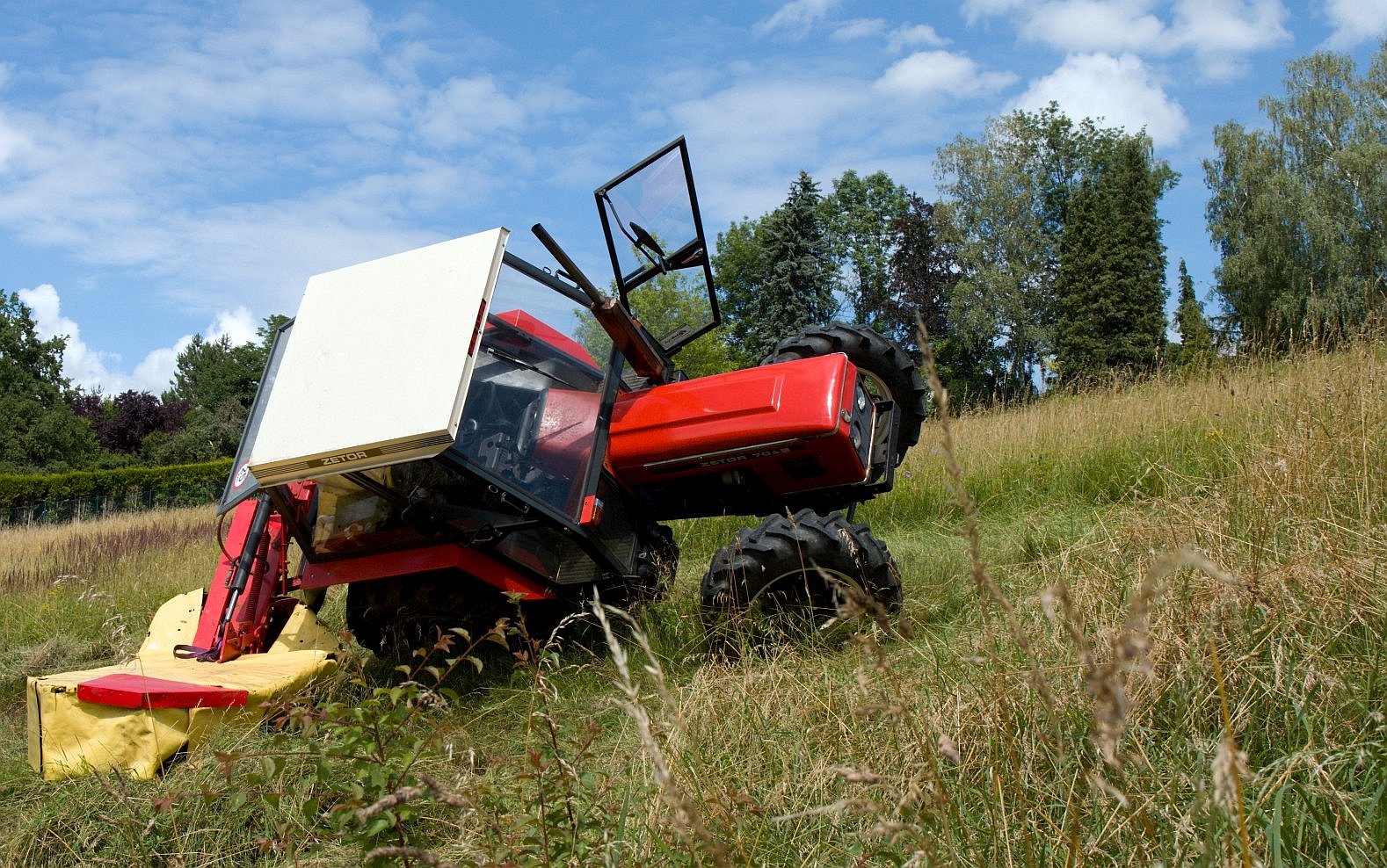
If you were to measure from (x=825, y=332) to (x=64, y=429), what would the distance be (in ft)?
127

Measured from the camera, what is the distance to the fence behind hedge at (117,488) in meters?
23.6

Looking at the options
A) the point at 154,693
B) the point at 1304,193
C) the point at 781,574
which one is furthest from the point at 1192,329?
the point at 1304,193

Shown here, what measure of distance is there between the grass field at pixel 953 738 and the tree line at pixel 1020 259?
20.8 meters

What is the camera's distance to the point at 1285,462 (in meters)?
3.42

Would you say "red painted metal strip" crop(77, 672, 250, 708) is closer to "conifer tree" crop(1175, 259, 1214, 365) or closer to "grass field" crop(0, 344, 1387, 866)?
"grass field" crop(0, 344, 1387, 866)

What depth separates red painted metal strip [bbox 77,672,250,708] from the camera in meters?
3.15

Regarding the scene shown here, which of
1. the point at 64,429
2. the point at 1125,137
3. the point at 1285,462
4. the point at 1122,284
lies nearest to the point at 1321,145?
the point at 1122,284

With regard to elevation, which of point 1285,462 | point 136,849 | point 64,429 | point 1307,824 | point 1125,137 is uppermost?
point 1125,137

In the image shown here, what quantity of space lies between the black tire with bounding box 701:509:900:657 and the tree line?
2019cm

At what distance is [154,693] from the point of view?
319 cm

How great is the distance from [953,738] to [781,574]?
170 centimetres

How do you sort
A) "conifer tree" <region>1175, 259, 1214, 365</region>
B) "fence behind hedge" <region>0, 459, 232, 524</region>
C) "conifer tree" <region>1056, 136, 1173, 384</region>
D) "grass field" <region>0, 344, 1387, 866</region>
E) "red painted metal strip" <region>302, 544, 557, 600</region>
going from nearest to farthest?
"grass field" <region>0, 344, 1387, 866</region> < "red painted metal strip" <region>302, 544, 557, 600</region> < "conifer tree" <region>1175, 259, 1214, 365</region> < "fence behind hedge" <region>0, 459, 232, 524</region> < "conifer tree" <region>1056, 136, 1173, 384</region>

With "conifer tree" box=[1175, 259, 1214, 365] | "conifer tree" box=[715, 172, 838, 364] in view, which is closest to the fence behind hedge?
"conifer tree" box=[715, 172, 838, 364]

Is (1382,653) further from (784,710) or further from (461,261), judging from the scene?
(461,261)
